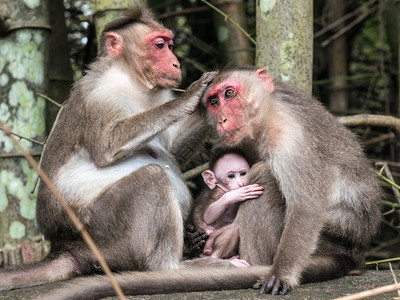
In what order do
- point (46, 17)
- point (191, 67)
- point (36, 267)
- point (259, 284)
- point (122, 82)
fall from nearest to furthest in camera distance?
point (259, 284) < point (36, 267) < point (122, 82) < point (46, 17) < point (191, 67)

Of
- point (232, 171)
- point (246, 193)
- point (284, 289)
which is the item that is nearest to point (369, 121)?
point (232, 171)

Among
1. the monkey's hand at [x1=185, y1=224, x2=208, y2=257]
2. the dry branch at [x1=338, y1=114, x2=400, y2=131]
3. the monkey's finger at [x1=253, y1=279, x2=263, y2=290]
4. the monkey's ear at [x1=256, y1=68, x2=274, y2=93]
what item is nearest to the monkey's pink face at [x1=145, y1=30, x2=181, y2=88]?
the monkey's ear at [x1=256, y1=68, x2=274, y2=93]

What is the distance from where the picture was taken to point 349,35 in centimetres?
1056

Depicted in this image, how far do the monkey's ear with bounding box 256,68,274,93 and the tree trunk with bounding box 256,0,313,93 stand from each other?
0.36 m

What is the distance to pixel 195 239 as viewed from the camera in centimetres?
589

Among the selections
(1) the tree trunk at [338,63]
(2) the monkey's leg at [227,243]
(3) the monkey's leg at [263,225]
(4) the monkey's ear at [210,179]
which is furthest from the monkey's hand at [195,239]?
(1) the tree trunk at [338,63]

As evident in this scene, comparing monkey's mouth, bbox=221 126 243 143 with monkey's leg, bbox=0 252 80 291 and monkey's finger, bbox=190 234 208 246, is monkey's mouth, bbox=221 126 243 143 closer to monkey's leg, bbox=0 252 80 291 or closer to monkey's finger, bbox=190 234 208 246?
monkey's finger, bbox=190 234 208 246

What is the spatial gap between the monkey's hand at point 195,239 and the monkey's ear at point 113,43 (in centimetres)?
177

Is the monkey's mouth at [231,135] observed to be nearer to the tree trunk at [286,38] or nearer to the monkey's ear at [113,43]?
the tree trunk at [286,38]

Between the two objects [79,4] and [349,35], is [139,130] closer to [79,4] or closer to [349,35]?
[79,4]

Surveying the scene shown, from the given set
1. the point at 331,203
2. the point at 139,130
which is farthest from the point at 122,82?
the point at 331,203

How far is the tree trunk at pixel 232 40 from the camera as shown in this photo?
27.0 feet

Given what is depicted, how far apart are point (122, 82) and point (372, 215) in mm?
2534

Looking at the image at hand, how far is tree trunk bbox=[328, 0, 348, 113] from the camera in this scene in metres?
10.2
